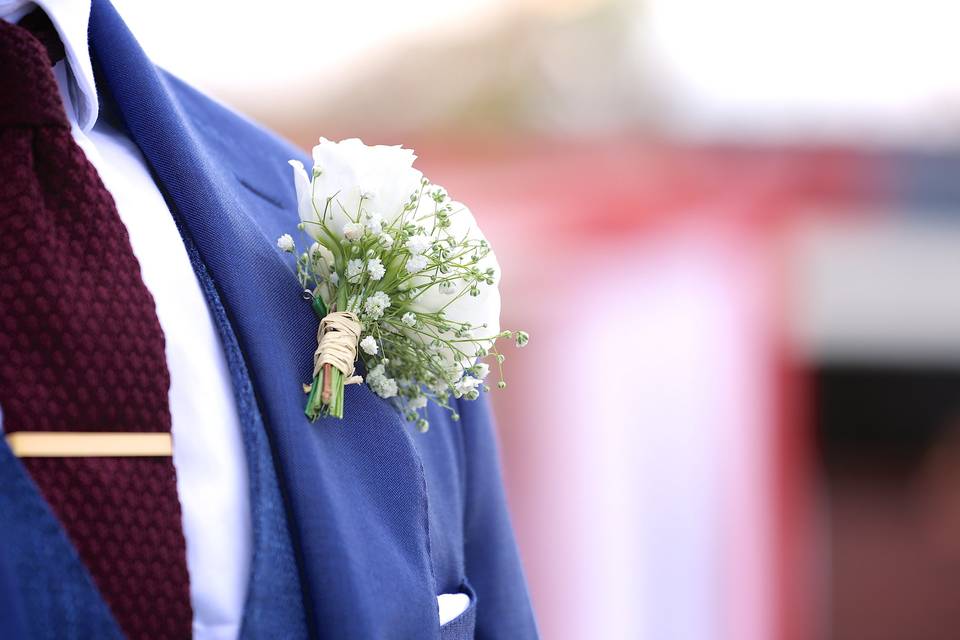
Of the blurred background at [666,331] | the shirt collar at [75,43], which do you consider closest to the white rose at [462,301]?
the shirt collar at [75,43]

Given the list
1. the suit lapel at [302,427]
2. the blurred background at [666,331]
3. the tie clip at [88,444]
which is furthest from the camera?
the blurred background at [666,331]

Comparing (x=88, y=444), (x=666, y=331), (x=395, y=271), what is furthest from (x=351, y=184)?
(x=666, y=331)

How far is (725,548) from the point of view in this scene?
4.48m

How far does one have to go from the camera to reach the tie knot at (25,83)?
0.92 meters

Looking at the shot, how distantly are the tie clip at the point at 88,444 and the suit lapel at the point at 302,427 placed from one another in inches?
4.2

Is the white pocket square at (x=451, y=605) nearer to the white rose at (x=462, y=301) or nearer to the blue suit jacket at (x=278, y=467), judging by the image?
the blue suit jacket at (x=278, y=467)

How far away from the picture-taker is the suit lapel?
3.23 feet

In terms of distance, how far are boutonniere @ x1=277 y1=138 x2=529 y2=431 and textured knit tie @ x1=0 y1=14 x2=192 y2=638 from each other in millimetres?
205

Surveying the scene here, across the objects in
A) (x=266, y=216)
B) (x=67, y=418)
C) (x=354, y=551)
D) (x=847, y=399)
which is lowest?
(x=847, y=399)

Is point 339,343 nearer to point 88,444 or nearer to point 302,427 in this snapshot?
point 302,427

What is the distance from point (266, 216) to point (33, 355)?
0.41 m

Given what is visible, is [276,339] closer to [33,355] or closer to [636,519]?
[33,355]

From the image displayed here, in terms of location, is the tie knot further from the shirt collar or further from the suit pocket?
the suit pocket

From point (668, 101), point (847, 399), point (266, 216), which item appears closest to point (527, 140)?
point (266, 216)
